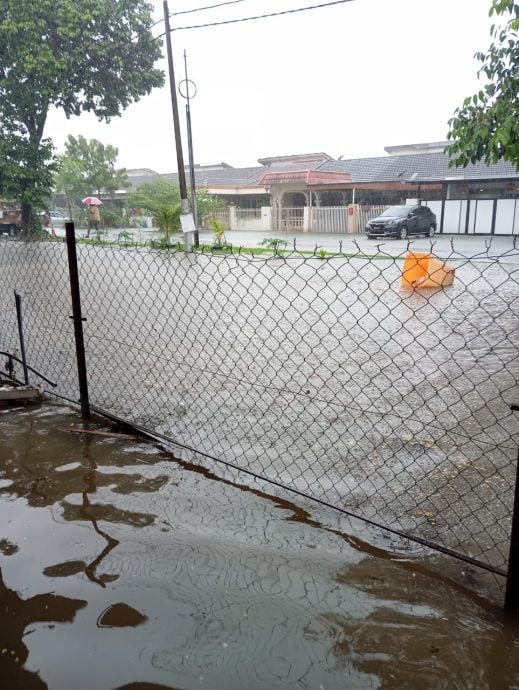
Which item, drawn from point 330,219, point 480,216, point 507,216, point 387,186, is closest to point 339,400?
point 507,216

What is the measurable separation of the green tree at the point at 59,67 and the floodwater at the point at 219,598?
20755mm

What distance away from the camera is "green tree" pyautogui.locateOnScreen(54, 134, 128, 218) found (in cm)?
3584

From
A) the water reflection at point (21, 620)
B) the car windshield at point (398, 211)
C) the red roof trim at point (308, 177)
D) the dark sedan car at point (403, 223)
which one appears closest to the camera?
the water reflection at point (21, 620)

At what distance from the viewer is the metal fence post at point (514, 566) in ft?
5.68

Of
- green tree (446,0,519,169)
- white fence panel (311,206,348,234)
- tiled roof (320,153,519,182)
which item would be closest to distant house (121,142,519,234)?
tiled roof (320,153,519,182)

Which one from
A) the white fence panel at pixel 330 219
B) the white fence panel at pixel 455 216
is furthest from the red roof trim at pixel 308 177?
the white fence panel at pixel 455 216

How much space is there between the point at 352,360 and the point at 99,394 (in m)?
2.37

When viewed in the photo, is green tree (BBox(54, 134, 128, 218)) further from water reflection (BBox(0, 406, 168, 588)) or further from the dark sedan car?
water reflection (BBox(0, 406, 168, 588))

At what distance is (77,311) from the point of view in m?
3.26

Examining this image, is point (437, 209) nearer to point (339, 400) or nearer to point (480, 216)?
point (480, 216)

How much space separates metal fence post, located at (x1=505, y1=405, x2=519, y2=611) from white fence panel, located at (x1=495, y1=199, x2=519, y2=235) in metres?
24.5

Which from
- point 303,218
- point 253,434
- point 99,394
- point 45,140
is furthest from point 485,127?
point 303,218

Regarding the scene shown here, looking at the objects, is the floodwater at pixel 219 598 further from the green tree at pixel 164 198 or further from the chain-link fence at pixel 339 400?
the green tree at pixel 164 198

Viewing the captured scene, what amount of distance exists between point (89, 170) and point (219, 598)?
3855 centimetres
